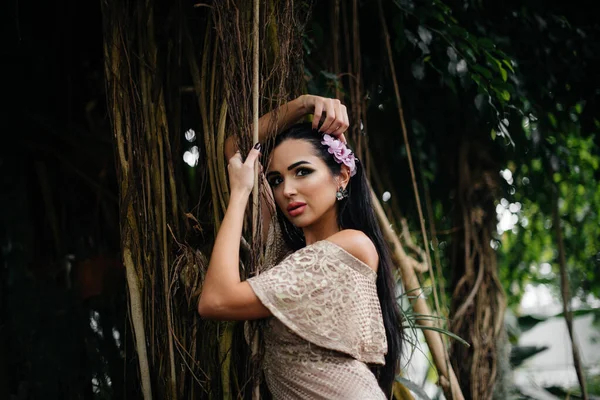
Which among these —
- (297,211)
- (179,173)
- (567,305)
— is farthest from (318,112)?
(567,305)

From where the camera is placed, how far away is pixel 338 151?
188cm

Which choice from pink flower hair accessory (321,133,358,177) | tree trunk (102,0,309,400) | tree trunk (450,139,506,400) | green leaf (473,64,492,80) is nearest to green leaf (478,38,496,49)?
green leaf (473,64,492,80)

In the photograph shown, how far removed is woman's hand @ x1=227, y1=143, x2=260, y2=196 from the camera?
166cm

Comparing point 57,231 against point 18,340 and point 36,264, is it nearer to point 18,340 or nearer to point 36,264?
point 36,264

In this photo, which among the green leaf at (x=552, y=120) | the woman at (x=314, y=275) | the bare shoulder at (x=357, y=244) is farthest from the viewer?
the green leaf at (x=552, y=120)

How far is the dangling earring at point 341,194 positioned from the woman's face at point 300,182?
38 mm

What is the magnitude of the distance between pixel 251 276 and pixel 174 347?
0.30 meters

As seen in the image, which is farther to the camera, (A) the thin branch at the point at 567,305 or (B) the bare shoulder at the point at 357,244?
(A) the thin branch at the point at 567,305

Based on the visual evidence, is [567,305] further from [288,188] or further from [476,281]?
[288,188]

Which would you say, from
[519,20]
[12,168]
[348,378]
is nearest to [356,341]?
[348,378]

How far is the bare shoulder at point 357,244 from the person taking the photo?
5.74 ft

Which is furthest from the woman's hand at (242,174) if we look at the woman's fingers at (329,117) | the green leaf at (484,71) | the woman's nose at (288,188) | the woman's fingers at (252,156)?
the green leaf at (484,71)

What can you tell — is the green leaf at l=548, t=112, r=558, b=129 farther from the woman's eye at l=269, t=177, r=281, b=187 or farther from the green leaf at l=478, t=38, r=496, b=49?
the woman's eye at l=269, t=177, r=281, b=187

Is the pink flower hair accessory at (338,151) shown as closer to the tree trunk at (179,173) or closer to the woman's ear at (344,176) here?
the woman's ear at (344,176)
